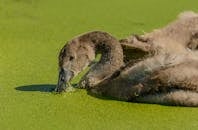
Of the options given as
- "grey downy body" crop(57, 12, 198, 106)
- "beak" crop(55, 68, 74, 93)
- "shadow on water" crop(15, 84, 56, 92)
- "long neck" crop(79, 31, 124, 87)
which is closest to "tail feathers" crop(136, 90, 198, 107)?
"grey downy body" crop(57, 12, 198, 106)

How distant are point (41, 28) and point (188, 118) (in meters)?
2.34

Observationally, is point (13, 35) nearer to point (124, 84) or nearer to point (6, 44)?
point (6, 44)

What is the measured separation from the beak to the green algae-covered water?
0.14 ft

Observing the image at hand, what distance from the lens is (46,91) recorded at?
4133mm

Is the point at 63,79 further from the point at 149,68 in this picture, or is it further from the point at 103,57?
the point at 149,68

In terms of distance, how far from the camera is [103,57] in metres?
4.23

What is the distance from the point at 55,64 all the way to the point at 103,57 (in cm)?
65

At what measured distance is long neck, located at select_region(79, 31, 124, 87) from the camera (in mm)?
4172

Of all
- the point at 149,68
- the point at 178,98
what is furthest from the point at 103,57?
the point at 178,98

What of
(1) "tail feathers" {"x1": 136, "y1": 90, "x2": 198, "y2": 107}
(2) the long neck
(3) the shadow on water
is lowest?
(1) "tail feathers" {"x1": 136, "y1": 90, "x2": 198, "y2": 107}

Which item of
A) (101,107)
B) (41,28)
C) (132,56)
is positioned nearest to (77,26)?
(41,28)

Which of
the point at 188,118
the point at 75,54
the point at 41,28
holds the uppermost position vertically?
the point at 41,28

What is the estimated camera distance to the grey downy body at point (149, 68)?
3893mm

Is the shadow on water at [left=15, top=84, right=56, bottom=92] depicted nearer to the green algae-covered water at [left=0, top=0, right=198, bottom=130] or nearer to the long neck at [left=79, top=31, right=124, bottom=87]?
the green algae-covered water at [left=0, top=0, right=198, bottom=130]
